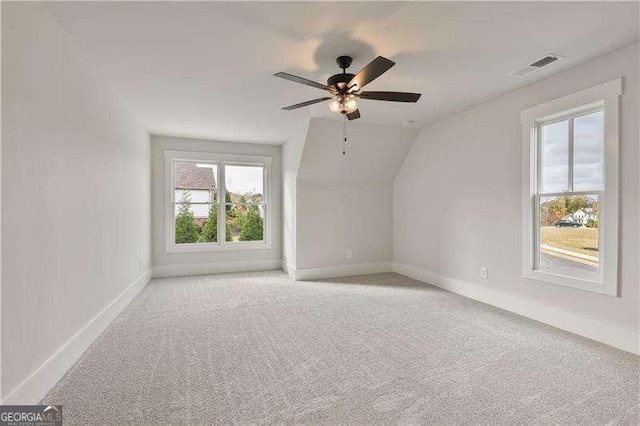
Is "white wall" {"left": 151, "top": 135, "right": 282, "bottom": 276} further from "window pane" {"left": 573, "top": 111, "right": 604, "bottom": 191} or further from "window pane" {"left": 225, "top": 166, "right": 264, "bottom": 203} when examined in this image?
"window pane" {"left": 573, "top": 111, "right": 604, "bottom": 191}

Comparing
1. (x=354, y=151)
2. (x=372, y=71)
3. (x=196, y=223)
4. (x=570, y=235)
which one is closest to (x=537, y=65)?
(x=570, y=235)

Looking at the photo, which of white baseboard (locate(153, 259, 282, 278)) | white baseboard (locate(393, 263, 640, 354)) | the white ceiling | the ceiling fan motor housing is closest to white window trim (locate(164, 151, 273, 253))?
white baseboard (locate(153, 259, 282, 278))

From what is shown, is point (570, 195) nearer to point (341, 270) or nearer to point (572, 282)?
point (572, 282)

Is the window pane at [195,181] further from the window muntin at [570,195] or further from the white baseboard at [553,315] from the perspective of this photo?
the window muntin at [570,195]

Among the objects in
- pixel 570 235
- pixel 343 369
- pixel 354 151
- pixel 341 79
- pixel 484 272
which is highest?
pixel 341 79

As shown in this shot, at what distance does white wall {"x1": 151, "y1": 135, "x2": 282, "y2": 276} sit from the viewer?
555 centimetres

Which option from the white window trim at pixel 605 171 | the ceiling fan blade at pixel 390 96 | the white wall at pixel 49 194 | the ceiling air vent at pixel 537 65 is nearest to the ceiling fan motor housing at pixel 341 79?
the ceiling fan blade at pixel 390 96

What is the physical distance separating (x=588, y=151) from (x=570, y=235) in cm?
84

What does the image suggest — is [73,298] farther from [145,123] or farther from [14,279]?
[145,123]

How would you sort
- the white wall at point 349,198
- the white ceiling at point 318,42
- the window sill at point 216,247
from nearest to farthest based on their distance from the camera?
the white ceiling at point 318,42 < the white wall at point 349,198 < the window sill at point 216,247

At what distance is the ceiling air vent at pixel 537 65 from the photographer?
2.82 metres

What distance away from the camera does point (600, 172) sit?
2904mm

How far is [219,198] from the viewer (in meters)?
5.99

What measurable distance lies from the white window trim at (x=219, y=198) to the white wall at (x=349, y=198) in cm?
Answer: 107
